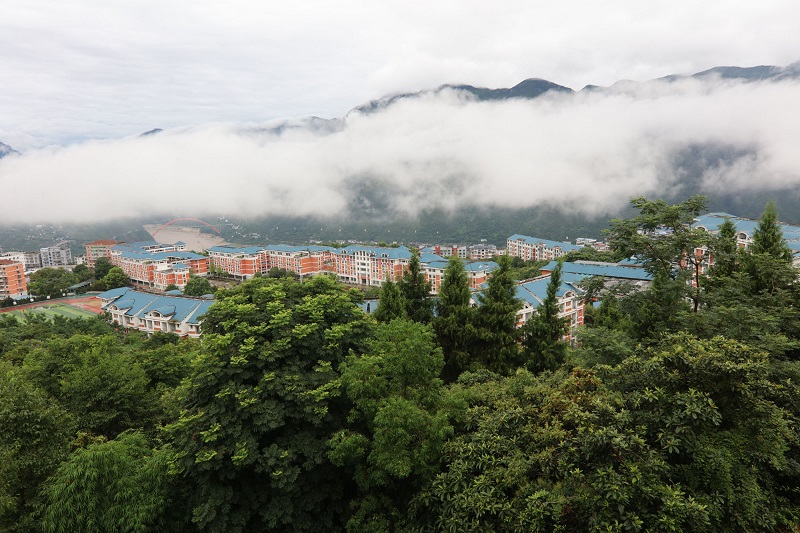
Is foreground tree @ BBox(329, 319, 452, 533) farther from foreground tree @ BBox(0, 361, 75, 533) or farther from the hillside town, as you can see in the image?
the hillside town

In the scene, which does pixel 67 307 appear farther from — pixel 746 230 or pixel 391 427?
pixel 746 230

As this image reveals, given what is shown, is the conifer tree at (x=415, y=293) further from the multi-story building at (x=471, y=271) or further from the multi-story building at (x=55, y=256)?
the multi-story building at (x=55, y=256)

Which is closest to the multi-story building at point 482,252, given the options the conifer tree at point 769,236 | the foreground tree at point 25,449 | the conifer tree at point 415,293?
the conifer tree at point 769,236

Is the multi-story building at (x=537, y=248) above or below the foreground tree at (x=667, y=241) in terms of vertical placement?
below

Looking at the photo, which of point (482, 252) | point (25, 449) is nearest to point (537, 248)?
point (482, 252)

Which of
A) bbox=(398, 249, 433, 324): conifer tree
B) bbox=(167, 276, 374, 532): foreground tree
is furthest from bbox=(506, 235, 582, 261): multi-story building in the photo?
bbox=(167, 276, 374, 532): foreground tree

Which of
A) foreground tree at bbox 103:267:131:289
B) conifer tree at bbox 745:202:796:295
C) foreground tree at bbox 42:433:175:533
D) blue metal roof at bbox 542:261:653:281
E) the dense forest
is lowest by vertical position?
blue metal roof at bbox 542:261:653:281
